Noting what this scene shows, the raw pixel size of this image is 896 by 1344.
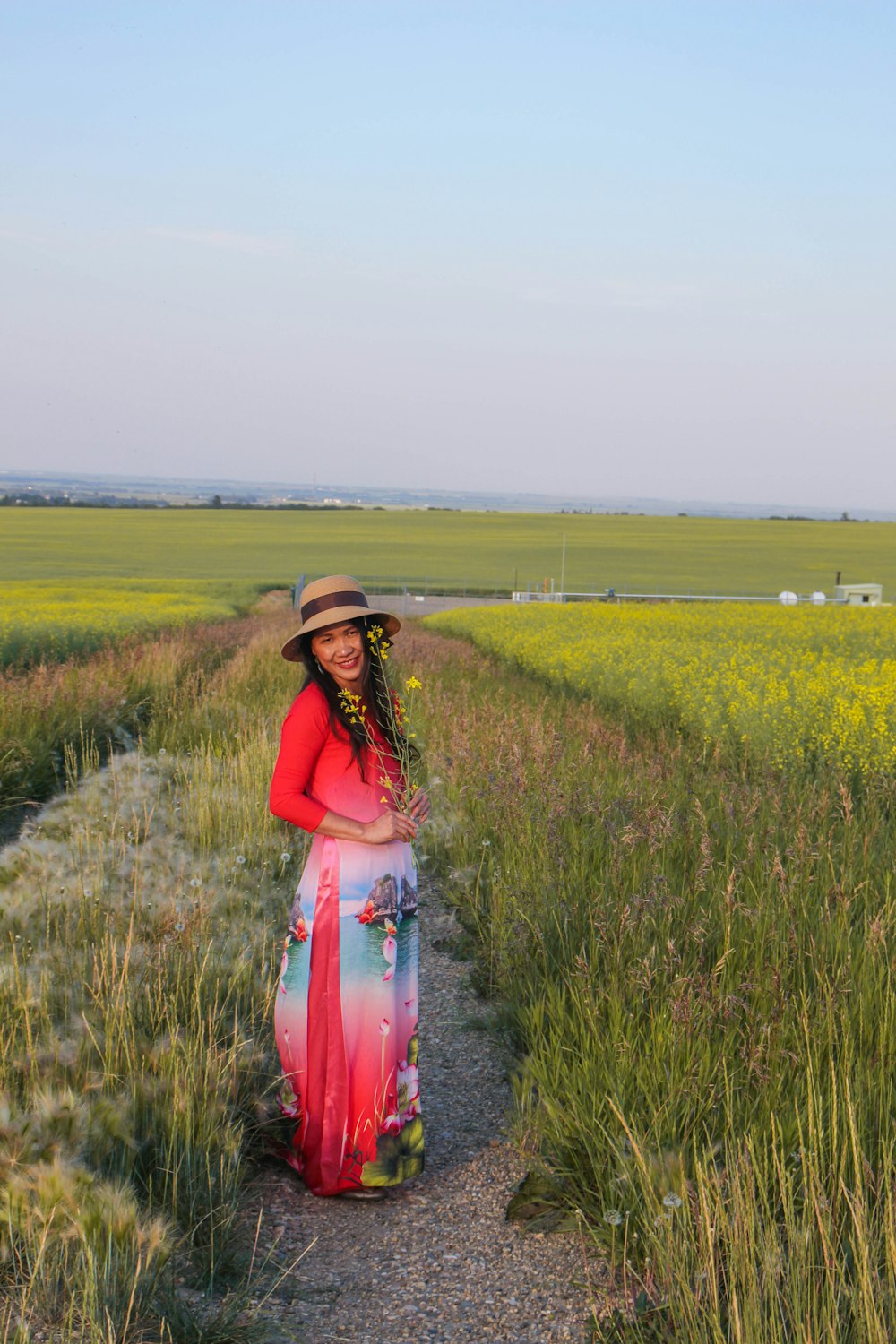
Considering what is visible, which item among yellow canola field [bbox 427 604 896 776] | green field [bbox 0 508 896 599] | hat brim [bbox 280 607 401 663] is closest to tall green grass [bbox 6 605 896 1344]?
hat brim [bbox 280 607 401 663]

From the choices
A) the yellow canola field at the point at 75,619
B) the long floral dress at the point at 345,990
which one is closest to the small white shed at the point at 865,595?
the yellow canola field at the point at 75,619

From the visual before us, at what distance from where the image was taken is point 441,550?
10456 centimetres

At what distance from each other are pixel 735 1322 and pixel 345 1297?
1.20 m

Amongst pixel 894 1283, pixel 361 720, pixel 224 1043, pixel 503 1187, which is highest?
pixel 361 720

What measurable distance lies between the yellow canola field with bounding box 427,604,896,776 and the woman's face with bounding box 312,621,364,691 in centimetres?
520

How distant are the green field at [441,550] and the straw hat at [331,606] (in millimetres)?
58543

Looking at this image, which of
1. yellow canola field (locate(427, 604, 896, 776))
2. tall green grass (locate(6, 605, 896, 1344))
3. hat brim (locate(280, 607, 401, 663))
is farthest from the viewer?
yellow canola field (locate(427, 604, 896, 776))

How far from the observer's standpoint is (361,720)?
3709mm

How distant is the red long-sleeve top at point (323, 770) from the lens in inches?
142

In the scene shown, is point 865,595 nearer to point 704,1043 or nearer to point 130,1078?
point 704,1043

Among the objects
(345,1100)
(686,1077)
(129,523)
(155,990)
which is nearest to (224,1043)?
(155,990)

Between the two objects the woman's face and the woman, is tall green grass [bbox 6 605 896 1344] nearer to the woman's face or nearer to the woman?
the woman

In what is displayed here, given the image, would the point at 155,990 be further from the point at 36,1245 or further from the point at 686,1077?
the point at 686,1077

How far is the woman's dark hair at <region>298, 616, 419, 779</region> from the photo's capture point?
3689 millimetres
